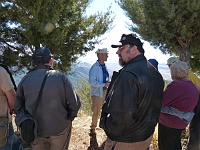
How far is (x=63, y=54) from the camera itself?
20.6ft

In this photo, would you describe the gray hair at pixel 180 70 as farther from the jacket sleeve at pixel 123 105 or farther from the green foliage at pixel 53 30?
the green foliage at pixel 53 30

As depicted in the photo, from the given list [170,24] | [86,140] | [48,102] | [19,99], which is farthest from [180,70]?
[170,24]

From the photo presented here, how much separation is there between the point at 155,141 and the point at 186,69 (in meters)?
2.13

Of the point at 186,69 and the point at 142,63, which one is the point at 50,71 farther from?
the point at 186,69

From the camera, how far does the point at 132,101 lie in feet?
6.77

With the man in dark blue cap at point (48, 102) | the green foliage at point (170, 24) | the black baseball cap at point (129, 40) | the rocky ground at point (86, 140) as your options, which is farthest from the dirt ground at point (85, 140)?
the green foliage at point (170, 24)

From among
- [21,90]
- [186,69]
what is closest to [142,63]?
[186,69]

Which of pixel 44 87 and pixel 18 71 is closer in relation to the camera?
pixel 44 87

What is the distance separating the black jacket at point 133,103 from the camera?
207 cm

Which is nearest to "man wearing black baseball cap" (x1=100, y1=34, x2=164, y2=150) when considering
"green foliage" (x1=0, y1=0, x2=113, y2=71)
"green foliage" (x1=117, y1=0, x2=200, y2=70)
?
"green foliage" (x1=0, y1=0, x2=113, y2=71)

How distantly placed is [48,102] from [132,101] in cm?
115

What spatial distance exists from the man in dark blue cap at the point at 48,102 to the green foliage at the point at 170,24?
5.11m

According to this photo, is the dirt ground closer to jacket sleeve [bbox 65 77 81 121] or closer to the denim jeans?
the denim jeans

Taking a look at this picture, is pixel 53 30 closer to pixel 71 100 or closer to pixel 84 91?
pixel 71 100
